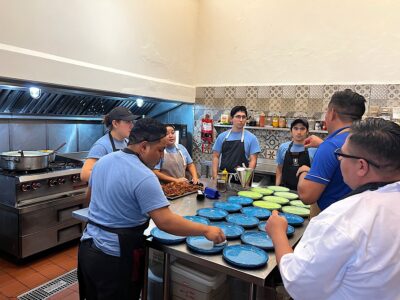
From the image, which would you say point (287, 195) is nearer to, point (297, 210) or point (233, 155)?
point (297, 210)

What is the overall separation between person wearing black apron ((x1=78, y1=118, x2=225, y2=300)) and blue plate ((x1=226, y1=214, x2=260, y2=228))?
0.34 meters

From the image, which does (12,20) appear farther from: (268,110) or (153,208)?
(268,110)

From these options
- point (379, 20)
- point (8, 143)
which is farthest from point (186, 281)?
point (379, 20)

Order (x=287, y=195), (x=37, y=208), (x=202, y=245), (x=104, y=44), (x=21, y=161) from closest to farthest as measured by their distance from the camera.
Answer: (x=202, y=245)
(x=287, y=195)
(x=21, y=161)
(x=37, y=208)
(x=104, y=44)

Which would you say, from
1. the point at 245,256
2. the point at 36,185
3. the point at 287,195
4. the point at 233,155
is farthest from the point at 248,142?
the point at 36,185

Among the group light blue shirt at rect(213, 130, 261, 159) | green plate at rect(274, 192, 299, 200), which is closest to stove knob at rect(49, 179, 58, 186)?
light blue shirt at rect(213, 130, 261, 159)

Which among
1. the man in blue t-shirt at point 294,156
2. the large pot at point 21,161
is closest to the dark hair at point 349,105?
the man in blue t-shirt at point 294,156

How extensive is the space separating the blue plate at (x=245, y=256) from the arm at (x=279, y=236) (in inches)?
5.4

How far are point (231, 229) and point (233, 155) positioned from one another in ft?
6.40

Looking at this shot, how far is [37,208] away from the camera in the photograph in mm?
3186

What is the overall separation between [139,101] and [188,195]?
2438 mm

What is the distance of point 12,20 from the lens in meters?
2.63

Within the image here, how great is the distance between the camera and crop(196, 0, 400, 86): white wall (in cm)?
397

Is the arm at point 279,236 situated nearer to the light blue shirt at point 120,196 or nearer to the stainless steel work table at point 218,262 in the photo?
the stainless steel work table at point 218,262
